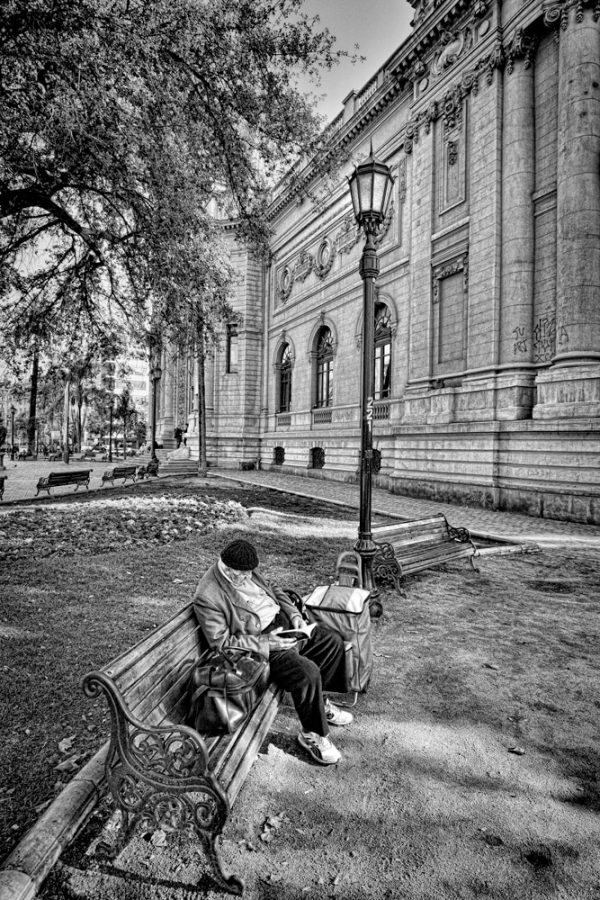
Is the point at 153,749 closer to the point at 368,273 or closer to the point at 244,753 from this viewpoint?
the point at 244,753

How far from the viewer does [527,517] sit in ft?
40.0

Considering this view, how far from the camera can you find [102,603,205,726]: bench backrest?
2148mm

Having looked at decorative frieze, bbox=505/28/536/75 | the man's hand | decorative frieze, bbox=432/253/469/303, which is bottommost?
the man's hand

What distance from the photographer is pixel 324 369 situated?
25.5 meters

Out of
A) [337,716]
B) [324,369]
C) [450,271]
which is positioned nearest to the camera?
[337,716]

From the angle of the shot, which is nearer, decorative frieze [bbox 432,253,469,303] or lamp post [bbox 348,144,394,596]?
lamp post [bbox 348,144,394,596]

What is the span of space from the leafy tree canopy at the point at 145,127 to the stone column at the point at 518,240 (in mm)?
7599

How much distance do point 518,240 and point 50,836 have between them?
1516 cm

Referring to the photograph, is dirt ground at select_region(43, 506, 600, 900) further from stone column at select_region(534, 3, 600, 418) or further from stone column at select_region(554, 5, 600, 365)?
stone column at select_region(554, 5, 600, 365)

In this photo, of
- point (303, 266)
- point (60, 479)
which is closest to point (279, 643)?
point (60, 479)

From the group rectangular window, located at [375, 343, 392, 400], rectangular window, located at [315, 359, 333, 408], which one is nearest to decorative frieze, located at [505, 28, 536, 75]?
rectangular window, located at [375, 343, 392, 400]

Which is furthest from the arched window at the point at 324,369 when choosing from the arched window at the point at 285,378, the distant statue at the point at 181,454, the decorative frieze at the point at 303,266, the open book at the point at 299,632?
the open book at the point at 299,632

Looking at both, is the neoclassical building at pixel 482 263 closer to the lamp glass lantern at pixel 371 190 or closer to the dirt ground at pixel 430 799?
the lamp glass lantern at pixel 371 190

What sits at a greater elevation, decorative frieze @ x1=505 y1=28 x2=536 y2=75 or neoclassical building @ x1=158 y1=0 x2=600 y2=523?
decorative frieze @ x1=505 y1=28 x2=536 y2=75
